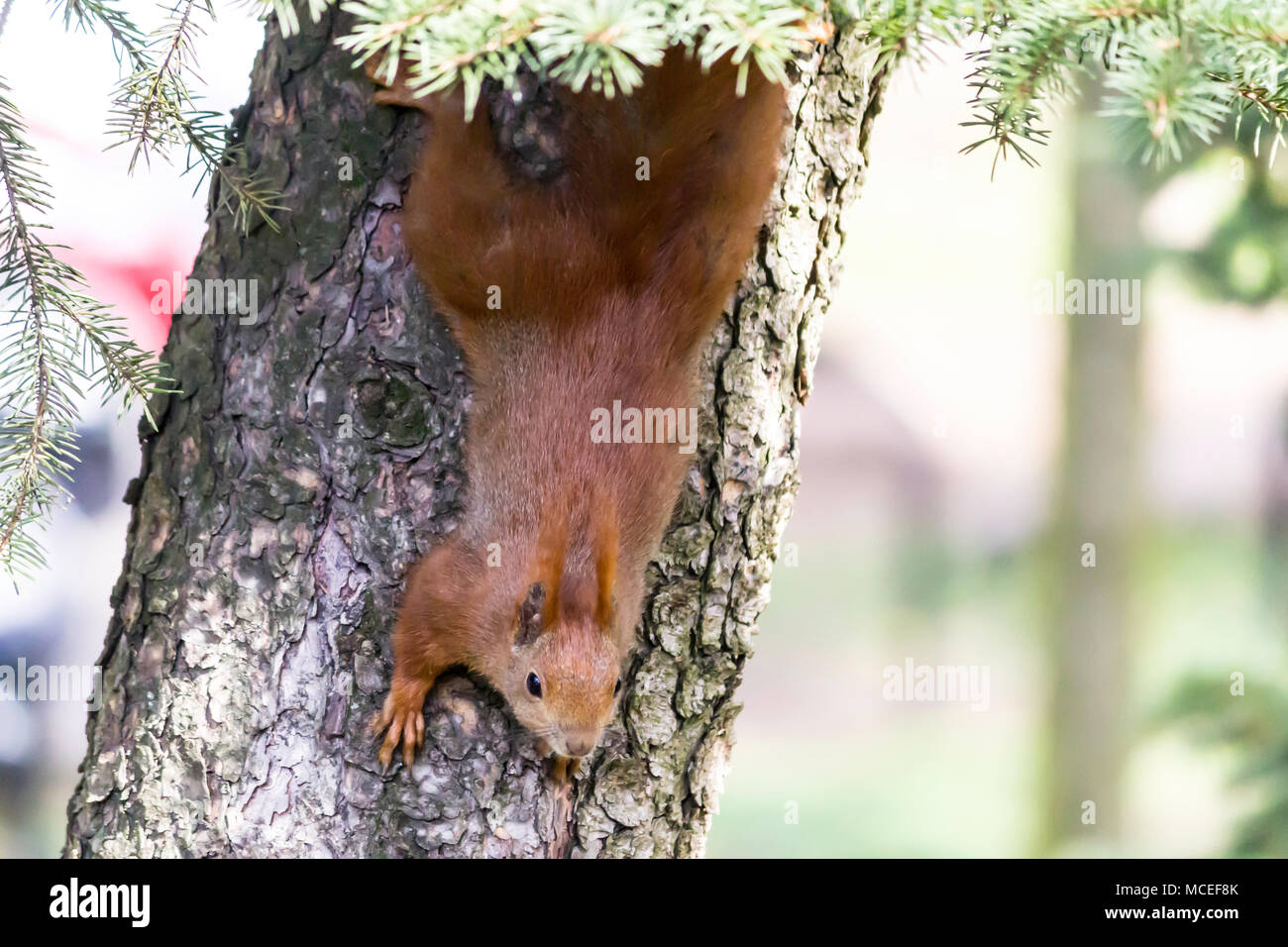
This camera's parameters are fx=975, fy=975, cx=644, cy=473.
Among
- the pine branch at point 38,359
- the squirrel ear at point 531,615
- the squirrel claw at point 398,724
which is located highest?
the pine branch at point 38,359

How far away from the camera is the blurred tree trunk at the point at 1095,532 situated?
114 inches

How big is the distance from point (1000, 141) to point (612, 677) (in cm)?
77

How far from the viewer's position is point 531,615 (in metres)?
1.25

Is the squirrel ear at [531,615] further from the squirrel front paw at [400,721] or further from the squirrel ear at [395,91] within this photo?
the squirrel ear at [395,91]

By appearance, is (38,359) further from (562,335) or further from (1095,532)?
(1095,532)

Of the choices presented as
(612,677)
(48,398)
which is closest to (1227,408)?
(612,677)

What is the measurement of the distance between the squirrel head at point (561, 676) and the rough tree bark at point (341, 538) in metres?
0.07

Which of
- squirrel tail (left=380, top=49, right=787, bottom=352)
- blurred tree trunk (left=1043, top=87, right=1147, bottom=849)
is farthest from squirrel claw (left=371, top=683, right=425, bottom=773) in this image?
blurred tree trunk (left=1043, top=87, right=1147, bottom=849)

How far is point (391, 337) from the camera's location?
3.99 feet

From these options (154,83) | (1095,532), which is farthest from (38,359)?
(1095,532)

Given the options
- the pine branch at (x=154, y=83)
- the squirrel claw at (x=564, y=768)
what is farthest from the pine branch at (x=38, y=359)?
the squirrel claw at (x=564, y=768)

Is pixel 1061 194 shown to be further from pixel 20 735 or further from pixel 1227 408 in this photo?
pixel 20 735

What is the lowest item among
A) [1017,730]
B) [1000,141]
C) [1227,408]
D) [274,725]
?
[1017,730]

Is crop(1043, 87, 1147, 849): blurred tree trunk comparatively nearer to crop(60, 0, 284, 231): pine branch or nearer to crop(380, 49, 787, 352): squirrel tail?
crop(380, 49, 787, 352): squirrel tail
